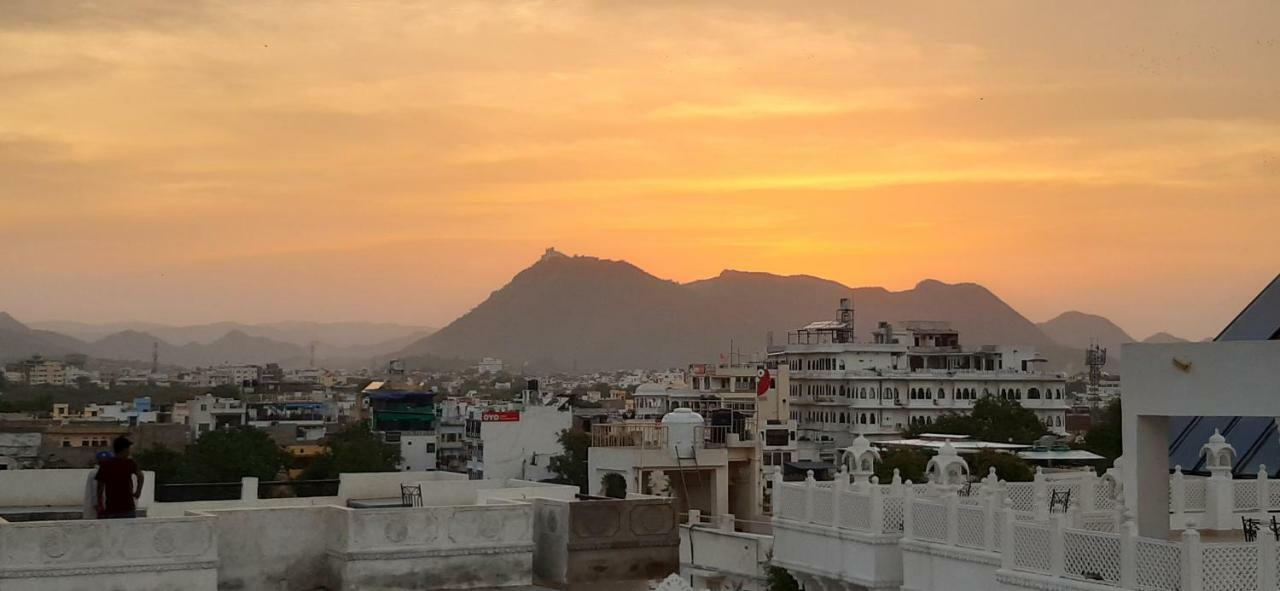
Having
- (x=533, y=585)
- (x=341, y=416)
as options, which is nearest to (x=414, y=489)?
(x=533, y=585)

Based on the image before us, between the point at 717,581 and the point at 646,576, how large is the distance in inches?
738

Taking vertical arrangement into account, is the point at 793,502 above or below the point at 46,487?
below

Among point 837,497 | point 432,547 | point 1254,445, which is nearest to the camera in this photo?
point 432,547

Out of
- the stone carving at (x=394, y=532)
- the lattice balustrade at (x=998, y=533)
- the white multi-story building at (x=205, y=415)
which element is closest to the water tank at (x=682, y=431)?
the lattice balustrade at (x=998, y=533)

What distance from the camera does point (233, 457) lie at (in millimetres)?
87562

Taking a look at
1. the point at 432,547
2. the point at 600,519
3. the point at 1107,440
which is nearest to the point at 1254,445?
the point at 600,519

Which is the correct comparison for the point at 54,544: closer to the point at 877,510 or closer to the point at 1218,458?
the point at 877,510

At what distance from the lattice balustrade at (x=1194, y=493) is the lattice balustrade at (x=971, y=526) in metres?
5.01

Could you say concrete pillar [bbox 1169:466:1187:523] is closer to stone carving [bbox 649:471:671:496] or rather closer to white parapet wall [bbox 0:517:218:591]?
white parapet wall [bbox 0:517:218:591]

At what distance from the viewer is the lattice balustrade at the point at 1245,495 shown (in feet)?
88.2

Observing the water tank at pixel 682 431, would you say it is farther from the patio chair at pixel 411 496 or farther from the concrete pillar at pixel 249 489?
the patio chair at pixel 411 496

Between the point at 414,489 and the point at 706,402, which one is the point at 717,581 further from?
the point at 706,402

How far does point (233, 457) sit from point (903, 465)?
129 ft

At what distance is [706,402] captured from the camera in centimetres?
10081
